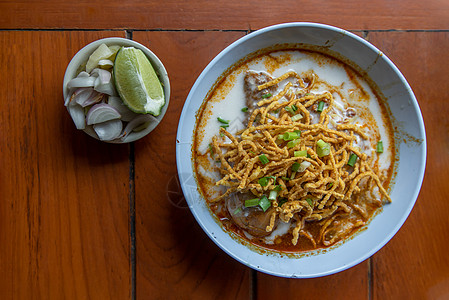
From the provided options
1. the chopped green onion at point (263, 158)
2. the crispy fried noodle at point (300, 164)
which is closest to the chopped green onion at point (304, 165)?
the crispy fried noodle at point (300, 164)

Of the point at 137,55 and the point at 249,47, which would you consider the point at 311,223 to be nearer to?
the point at 249,47

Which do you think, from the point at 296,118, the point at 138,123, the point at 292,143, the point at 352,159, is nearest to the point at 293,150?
the point at 292,143

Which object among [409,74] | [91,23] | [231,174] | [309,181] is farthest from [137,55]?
[409,74]

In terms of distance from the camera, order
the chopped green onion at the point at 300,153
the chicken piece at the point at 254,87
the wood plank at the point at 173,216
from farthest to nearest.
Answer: the wood plank at the point at 173,216 → the chicken piece at the point at 254,87 → the chopped green onion at the point at 300,153

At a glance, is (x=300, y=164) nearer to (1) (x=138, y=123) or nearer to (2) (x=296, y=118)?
(2) (x=296, y=118)

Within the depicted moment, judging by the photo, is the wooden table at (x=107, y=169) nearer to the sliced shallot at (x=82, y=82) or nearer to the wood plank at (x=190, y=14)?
the wood plank at (x=190, y=14)

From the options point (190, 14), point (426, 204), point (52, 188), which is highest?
point (190, 14)

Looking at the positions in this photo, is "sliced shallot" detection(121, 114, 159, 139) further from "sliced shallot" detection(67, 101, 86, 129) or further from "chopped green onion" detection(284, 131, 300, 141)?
"chopped green onion" detection(284, 131, 300, 141)
